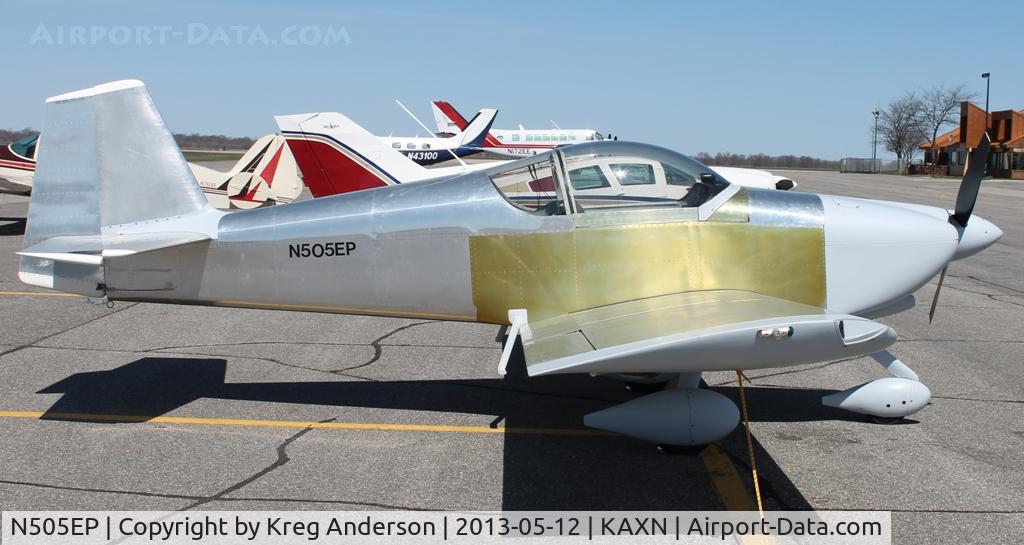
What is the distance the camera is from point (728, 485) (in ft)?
16.0

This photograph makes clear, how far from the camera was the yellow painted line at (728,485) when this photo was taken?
4.24 m

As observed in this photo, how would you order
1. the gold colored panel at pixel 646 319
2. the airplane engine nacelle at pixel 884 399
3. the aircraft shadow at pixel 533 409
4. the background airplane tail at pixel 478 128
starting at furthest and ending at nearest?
1. the background airplane tail at pixel 478 128
2. the airplane engine nacelle at pixel 884 399
3. the aircraft shadow at pixel 533 409
4. the gold colored panel at pixel 646 319

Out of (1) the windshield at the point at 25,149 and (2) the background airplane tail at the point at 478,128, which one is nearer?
(1) the windshield at the point at 25,149

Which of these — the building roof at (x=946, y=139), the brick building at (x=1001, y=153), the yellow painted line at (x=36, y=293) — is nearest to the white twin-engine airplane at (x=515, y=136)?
the brick building at (x=1001, y=153)

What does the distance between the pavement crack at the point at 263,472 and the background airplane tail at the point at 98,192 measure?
158 centimetres

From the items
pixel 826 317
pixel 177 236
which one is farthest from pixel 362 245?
pixel 826 317

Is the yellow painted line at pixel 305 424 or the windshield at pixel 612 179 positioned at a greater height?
the windshield at pixel 612 179

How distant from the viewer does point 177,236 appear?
20.0 ft

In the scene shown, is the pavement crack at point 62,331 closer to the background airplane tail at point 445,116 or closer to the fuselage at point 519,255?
the fuselage at point 519,255

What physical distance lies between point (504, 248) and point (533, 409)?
1.29 metres

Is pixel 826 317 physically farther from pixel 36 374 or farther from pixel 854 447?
pixel 36 374

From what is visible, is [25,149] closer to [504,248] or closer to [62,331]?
[62,331]

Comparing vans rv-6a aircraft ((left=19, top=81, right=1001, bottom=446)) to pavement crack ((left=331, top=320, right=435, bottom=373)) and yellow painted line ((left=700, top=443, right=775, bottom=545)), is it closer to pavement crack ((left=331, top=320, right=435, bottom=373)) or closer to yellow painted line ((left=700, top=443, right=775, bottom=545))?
yellow painted line ((left=700, top=443, right=775, bottom=545))

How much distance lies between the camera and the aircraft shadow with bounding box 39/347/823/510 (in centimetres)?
476
